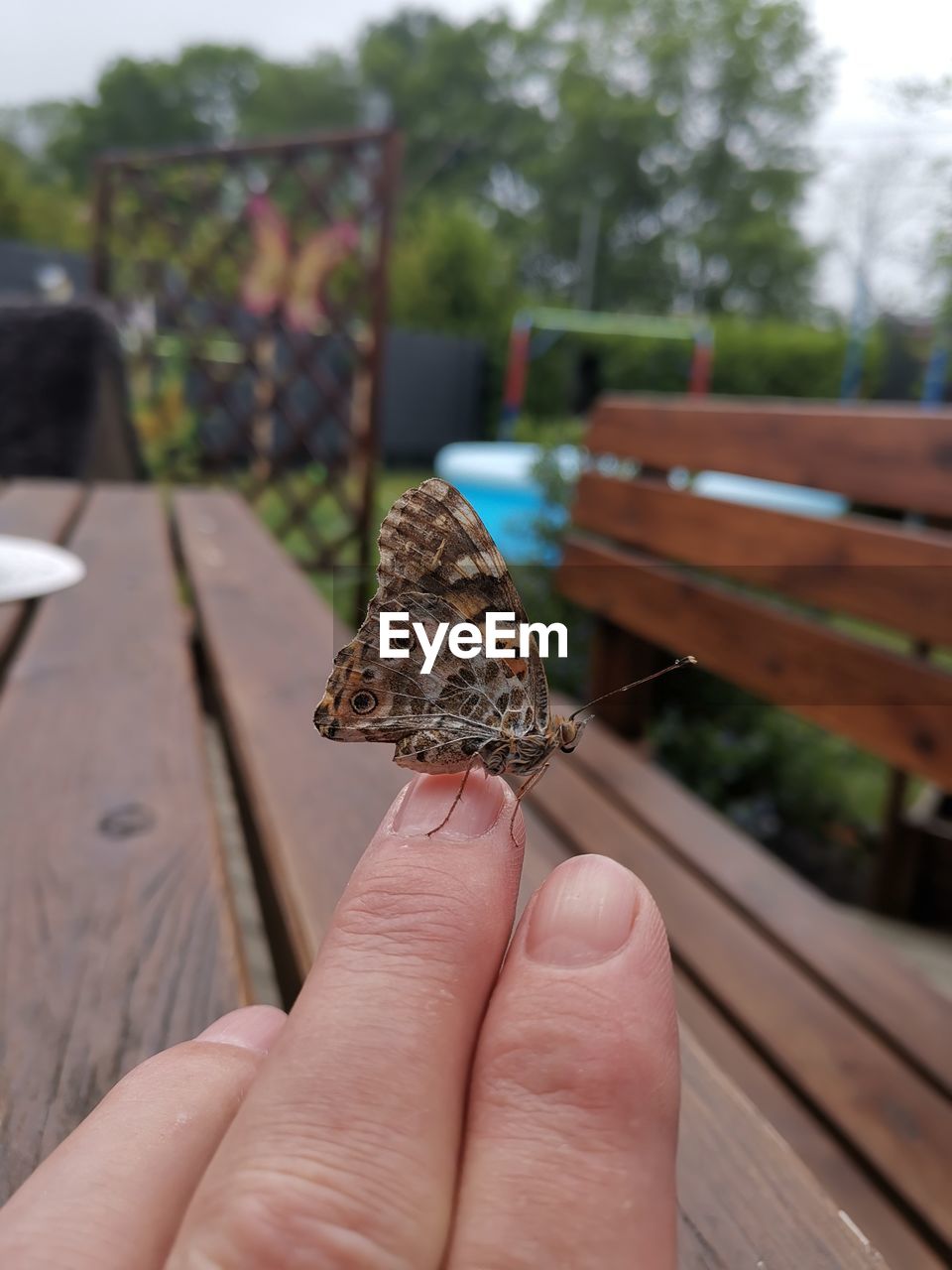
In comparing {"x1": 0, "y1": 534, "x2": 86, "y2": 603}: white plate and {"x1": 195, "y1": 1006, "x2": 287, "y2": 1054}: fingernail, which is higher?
{"x1": 195, "y1": 1006, "x2": 287, "y2": 1054}: fingernail

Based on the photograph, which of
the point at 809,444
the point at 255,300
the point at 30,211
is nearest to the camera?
the point at 809,444

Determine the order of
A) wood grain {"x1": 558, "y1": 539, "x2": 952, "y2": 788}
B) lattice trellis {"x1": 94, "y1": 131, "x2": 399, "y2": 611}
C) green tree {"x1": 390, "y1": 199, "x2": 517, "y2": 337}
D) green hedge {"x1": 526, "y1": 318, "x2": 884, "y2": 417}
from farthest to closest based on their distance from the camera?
green tree {"x1": 390, "y1": 199, "x2": 517, "y2": 337}
green hedge {"x1": 526, "y1": 318, "x2": 884, "y2": 417}
lattice trellis {"x1": 94, "y1": 131, "x2": 399, "y2": 611}
wood grain {"x1": 558, "y1": 539, "x2": 952, "y2": 788}

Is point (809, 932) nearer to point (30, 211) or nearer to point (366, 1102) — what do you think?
point (366, 1102)

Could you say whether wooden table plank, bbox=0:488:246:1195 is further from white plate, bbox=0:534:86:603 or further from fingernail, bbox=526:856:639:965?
fingernail, bbox=526:856:639:965

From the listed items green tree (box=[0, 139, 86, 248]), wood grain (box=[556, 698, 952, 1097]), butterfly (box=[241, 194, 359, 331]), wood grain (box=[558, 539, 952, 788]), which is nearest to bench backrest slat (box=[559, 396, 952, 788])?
wood grain (box=[558, 539, 952, 788])

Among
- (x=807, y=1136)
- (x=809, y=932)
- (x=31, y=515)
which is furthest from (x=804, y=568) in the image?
(x=31, y=515)

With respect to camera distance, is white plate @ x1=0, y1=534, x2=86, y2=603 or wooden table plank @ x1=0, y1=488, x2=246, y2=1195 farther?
white plate @ x1=0, y1=534, x2=86, y2=603

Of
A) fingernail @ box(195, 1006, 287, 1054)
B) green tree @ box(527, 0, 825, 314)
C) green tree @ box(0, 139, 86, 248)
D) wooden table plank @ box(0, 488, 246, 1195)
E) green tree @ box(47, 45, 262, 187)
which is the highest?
green tree @ box(47, 45, 262, 187)

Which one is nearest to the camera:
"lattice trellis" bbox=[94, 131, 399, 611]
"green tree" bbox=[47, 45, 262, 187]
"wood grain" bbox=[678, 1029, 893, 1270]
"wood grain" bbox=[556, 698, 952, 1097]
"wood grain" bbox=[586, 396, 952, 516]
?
"wood grain" bbox=[678, 1029, 893, 1270]
